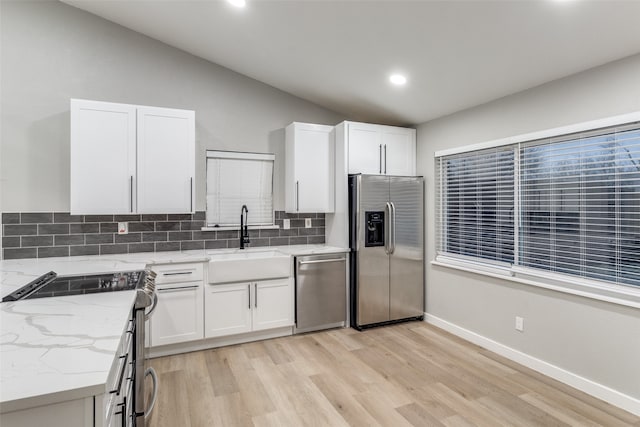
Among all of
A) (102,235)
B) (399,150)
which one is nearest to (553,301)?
(399,150)

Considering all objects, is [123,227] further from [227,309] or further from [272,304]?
[272,304]

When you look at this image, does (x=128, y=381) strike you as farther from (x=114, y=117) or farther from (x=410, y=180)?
(x=410, y=180)

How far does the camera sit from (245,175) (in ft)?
13.3

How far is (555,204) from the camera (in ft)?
9.34

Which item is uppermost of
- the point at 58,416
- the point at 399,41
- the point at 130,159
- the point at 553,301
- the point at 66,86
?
the point at 399,41

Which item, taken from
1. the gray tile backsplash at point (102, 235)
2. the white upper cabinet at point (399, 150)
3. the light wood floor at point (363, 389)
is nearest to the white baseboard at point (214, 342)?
the light wood floor at point (363, 389)

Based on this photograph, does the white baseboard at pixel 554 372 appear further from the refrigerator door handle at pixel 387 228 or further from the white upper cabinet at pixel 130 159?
the white upper cabinet at pixel 130 159

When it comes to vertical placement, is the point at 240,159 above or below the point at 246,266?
above

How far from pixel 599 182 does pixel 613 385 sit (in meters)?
1.43

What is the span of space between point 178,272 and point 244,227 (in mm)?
988

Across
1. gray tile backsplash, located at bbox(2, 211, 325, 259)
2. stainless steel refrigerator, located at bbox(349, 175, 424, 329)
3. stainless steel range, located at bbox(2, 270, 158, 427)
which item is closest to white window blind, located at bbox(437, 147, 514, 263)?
stainless steel refrigerator, located at bbox(349, 175, 424, 329)

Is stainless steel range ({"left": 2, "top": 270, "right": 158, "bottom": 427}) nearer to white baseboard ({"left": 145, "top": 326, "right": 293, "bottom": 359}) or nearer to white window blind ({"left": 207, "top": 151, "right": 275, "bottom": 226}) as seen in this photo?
white baseboard ({"left": 145, "top": 326, "right": 293, "bottom": 359})

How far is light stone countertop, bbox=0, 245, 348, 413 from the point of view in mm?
936

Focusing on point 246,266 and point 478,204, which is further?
point 478,204
